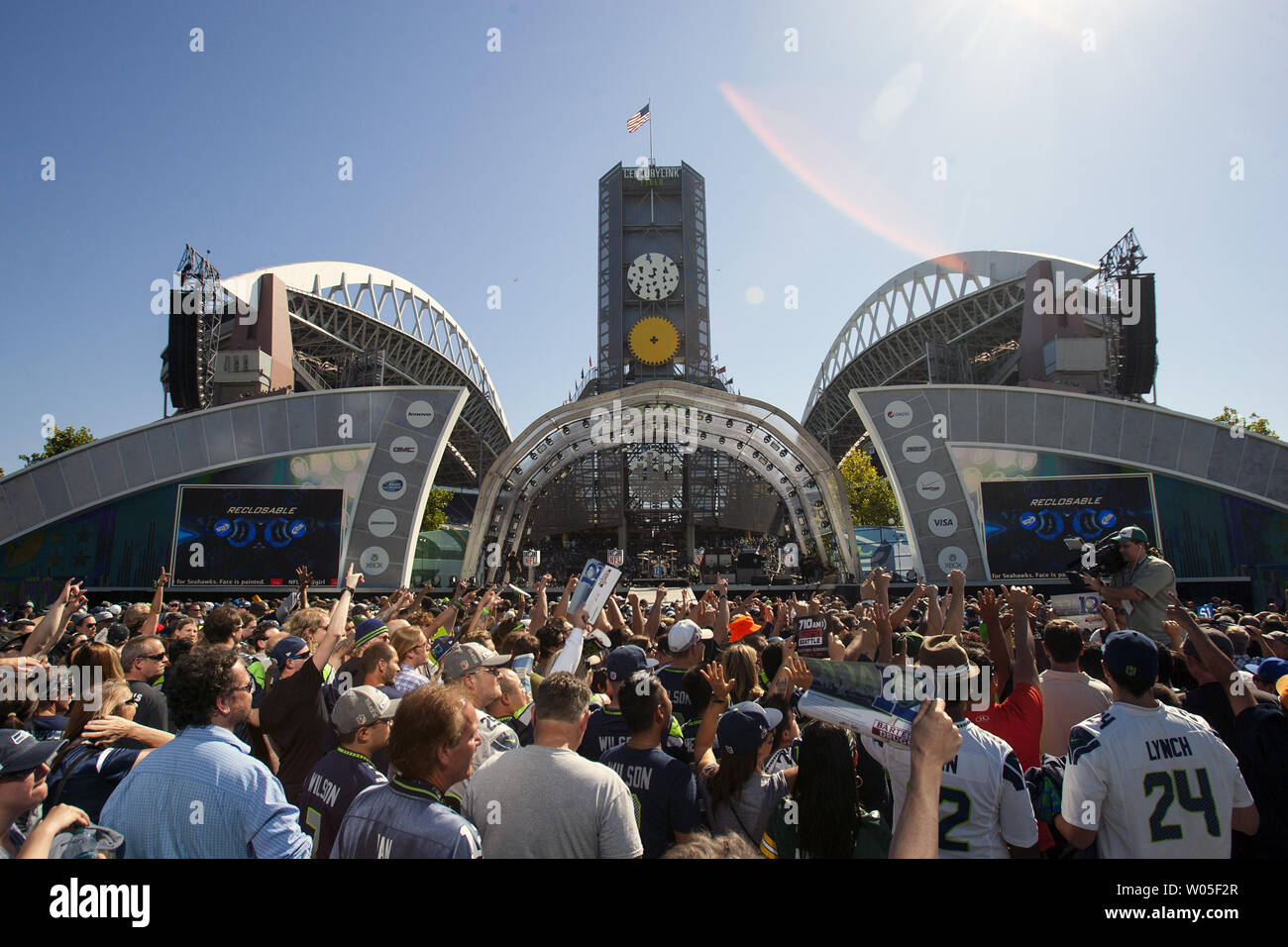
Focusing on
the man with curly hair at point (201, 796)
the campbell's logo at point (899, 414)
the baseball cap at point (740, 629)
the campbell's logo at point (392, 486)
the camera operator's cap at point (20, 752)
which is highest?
the campbell's logo at point (899, 414)

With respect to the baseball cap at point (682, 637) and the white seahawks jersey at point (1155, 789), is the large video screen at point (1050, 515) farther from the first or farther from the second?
the white seahawks jersey at point (1155, 789)

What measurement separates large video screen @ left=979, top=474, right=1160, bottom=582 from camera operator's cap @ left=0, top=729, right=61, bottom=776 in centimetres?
2999

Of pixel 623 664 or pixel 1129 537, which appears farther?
pixel 1129 537

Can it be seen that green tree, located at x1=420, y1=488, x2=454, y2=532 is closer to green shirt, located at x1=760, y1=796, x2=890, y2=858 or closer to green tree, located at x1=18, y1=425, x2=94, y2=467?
green tree, located at x1=18, y1=425, x2=94, y2=467

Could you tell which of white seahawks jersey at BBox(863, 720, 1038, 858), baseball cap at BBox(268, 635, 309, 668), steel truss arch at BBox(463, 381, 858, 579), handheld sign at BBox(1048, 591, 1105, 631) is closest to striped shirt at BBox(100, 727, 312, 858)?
Result: baseball cap at BBox(268, 635, 309, 668)

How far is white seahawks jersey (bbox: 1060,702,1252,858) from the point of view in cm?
324

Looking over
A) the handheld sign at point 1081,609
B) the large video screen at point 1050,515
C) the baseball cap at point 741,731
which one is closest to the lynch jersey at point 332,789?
the baseball cap at point 741,731

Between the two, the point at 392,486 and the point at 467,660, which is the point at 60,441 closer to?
the point at 392,486

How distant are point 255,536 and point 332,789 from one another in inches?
1086

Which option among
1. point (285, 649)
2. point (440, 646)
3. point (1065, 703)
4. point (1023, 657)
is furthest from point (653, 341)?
point (1023, 657)

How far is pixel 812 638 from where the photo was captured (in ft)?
22.6

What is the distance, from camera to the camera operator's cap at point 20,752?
2785 millimetres

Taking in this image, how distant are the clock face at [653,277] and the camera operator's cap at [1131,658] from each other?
4886 centimetres
